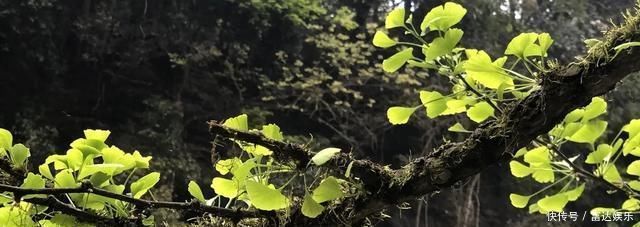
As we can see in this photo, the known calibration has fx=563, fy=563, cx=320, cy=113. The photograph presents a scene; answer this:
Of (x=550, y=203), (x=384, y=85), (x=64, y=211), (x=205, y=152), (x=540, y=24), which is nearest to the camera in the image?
(x=64, y=211)

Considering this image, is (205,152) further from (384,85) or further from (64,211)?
(64,211)

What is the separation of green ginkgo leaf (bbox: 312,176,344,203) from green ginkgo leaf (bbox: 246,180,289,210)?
24 mm

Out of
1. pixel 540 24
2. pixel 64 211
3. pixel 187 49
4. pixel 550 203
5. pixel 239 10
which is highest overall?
pixel 540 24

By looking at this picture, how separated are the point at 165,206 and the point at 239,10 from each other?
369 centimetres

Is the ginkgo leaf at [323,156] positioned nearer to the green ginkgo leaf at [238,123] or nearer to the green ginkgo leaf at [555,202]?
the green ginkgo leaf at [238,123]

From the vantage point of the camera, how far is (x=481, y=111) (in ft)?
1.49

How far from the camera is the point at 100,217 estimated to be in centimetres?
39

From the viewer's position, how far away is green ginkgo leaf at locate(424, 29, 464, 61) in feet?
1.40

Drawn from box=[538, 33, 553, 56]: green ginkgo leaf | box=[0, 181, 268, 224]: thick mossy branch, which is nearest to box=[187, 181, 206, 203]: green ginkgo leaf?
box=[0, 181, 268, 224]: thick mossy branch

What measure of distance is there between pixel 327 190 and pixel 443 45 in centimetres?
15

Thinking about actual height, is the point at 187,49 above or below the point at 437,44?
above

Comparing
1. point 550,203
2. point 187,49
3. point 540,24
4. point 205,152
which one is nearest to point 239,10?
point 187,49

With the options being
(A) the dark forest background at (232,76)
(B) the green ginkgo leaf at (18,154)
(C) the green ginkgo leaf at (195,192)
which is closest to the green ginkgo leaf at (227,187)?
(C) the green ginkgo leaf at (195,192)

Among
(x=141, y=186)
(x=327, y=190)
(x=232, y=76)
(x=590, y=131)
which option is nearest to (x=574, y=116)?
(x=590, y=131)
